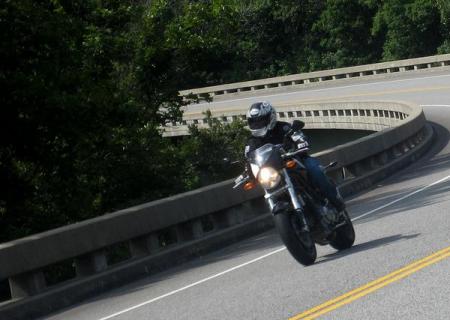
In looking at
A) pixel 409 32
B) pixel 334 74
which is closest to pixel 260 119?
pixel 334 74

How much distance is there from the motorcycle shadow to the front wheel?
270mm

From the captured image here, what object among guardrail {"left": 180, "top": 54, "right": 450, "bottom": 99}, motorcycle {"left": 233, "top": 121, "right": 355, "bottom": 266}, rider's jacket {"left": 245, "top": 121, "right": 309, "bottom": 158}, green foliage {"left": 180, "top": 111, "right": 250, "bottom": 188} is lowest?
motorcycle {"left": 233, "top": 121, "right": 355, "bottom": 266}

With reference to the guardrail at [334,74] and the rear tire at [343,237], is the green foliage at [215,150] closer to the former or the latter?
the guardrail at [334,74]

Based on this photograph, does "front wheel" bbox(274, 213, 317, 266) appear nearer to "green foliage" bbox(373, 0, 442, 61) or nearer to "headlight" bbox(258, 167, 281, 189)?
"headlight" bbox(258, 167, 281, 189)

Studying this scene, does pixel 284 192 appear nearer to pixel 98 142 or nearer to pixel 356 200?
pixel 356 200

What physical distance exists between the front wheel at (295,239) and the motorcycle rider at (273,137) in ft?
2.33

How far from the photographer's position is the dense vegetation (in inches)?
699

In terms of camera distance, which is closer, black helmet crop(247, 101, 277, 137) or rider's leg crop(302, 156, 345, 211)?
black helmet crop(247, 101, 277, 137)

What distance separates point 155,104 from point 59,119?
1369 centimetres

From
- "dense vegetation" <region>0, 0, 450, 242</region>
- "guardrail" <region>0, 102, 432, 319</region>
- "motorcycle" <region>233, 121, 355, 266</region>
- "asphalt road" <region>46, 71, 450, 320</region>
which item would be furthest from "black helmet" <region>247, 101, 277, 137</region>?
"dense vegetation" <region>0, 0, 450, 242</region>

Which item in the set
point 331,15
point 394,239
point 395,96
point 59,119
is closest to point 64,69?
point 59,119

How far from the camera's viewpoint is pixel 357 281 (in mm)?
9938

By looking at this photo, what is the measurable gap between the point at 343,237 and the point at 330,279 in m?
1.96

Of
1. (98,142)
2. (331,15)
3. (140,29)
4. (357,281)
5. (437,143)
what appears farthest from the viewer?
(331,15)
